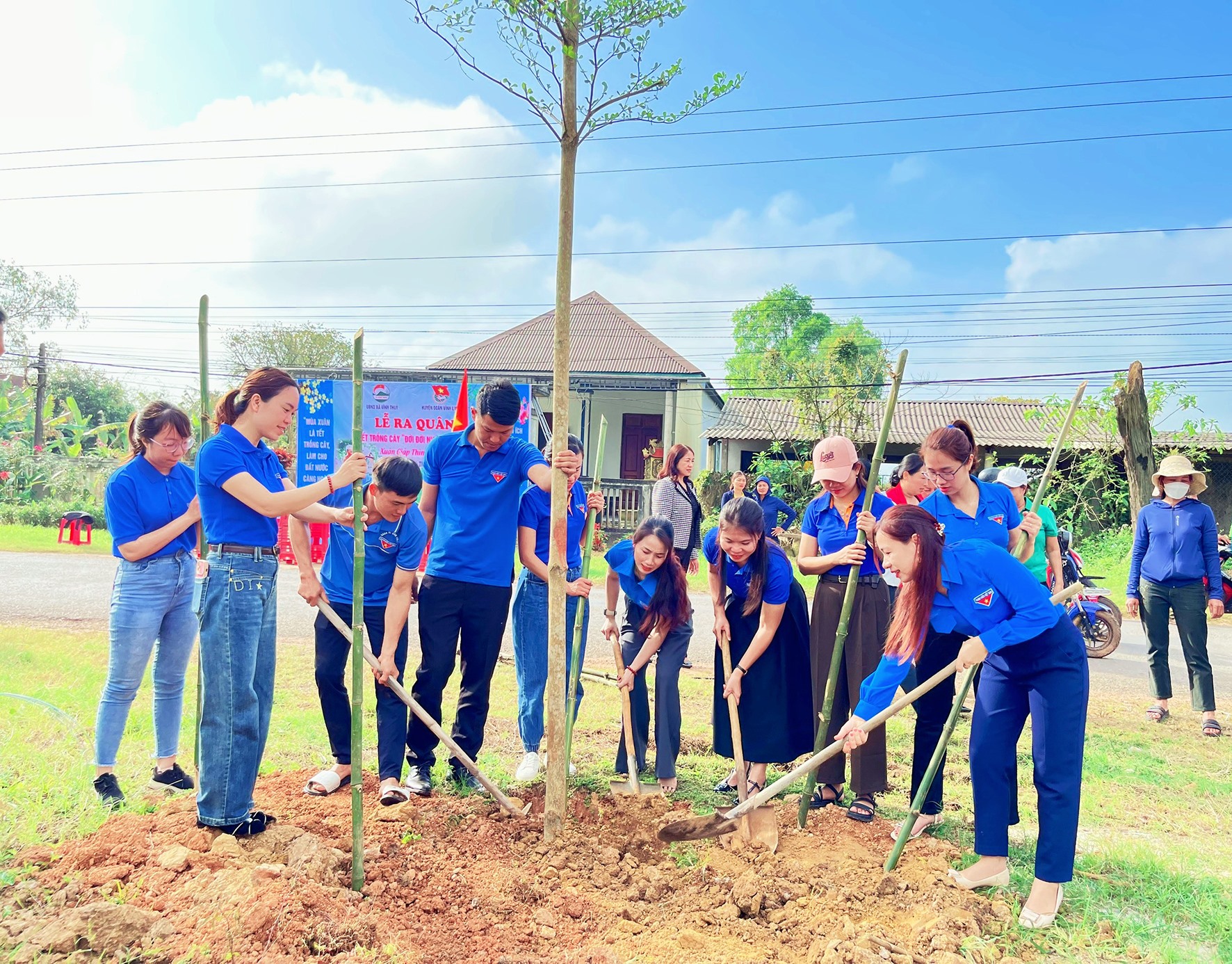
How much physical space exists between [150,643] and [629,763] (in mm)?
2224

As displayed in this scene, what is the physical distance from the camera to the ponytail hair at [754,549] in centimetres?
362

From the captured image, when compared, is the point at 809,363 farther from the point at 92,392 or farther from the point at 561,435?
the point at 92,392

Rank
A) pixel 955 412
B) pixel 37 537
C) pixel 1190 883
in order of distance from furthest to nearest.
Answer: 1. pixel 955 412
2. pixel 37 537
3. pixel 1190 883

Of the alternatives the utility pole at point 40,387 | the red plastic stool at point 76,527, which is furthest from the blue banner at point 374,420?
the utility pole at point 40,387

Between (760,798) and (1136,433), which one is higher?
(1136,433)

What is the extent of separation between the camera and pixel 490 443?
3.83 m

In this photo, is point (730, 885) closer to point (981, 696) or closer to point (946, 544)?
point (981, 696)

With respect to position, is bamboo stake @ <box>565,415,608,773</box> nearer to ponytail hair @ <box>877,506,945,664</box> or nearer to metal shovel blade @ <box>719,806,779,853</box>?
metal shovel blade @ <box>719,806,779,853</box>

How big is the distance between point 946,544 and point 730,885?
1.48 meters

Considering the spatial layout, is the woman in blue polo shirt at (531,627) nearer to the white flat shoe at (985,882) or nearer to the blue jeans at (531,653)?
the blue jeans at (531,653)

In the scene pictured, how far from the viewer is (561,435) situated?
10.3 feet

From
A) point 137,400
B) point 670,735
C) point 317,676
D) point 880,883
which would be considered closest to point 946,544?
point 880,883

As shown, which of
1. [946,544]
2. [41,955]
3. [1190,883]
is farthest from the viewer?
[1190,883]

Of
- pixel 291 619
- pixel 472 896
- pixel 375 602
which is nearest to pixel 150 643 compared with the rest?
pixel 375 602
